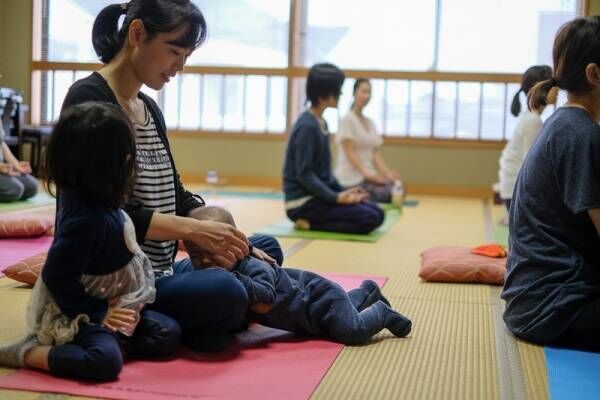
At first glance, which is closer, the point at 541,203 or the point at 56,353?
the point at 56,353

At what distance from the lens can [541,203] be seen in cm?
219

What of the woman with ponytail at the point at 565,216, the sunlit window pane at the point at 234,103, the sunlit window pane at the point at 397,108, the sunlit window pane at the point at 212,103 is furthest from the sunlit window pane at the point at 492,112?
the woman with ponytail at the point at 565,216

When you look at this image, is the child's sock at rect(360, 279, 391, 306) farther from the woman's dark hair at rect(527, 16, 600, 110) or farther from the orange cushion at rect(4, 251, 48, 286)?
the orange cushion at rect(4, 251, 48, 286)

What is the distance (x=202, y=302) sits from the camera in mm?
1940

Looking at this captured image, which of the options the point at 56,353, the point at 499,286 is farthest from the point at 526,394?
the point at 499,286

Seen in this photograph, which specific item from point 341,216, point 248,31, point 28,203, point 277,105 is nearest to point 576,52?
point 341,216

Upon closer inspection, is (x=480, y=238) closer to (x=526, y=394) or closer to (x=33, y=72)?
(x=526, y=394)

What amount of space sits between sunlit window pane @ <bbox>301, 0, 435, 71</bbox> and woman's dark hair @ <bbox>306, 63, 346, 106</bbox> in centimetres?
314

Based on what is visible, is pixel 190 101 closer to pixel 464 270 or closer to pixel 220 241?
pixel 464 270

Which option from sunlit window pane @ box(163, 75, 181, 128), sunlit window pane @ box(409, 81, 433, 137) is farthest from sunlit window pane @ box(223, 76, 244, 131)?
sunlit window pane @ box(409, 81, 433, 137)

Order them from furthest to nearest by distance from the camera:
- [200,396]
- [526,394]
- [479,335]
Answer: [479,335] → [526,394] → [200,396]

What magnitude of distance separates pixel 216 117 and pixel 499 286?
512cm

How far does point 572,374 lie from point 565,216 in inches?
17.4

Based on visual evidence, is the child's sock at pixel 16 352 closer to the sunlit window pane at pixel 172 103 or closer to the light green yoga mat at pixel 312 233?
the light green yoga mat at pixel 312 233
